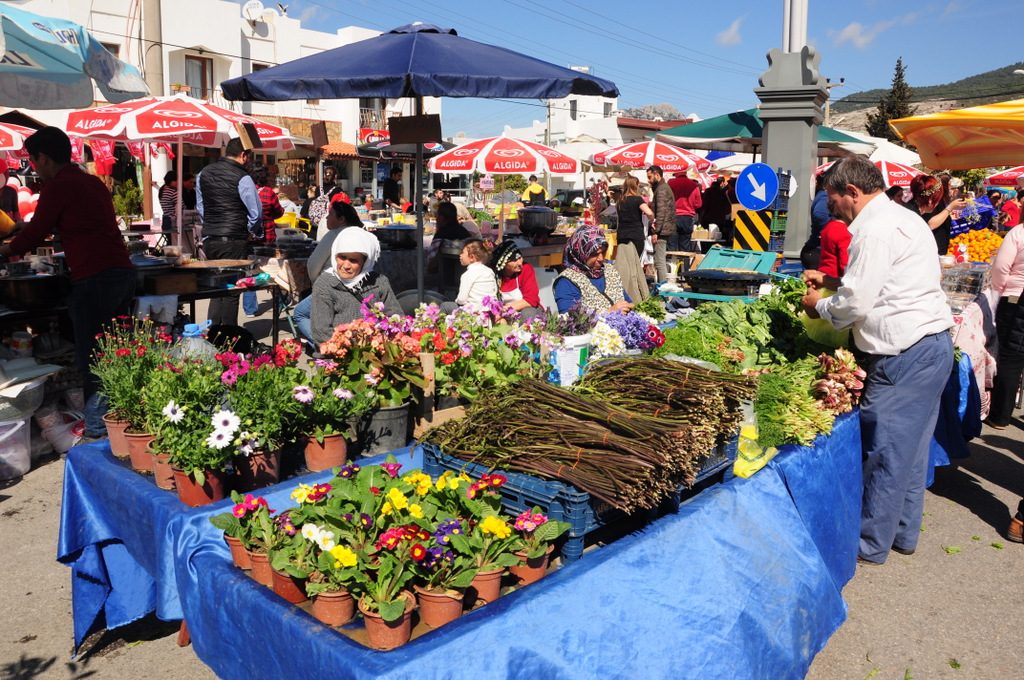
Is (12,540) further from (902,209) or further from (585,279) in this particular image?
(902,209)

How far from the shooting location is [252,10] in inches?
1135

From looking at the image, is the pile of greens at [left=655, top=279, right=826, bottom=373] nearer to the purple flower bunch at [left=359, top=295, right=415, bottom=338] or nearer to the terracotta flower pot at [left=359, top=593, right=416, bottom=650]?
the purple flower bunch at [left=359, top=295, right=415, bottom=338]

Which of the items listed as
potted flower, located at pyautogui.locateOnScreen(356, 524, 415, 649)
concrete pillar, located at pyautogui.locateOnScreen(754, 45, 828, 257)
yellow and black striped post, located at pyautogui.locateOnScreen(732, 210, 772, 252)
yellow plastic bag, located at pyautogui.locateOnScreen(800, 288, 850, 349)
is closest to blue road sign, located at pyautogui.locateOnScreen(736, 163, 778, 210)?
yellow and black striped post, located at pyautogui.locateOnScreen(732, 210, 772, 252)

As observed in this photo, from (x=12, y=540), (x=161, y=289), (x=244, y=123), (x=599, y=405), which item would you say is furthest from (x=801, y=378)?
(x=244, y=123)

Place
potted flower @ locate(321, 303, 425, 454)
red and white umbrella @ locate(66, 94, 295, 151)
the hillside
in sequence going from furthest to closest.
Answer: the hillside → red and white umbrella @ locate(66, 94, 295, 151) → potted flower @ locate(321, 303, 425, 454)

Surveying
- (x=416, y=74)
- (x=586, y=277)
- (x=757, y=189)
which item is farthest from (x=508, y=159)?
(x=416, y=74)

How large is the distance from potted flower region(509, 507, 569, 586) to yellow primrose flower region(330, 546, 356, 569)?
499 mm

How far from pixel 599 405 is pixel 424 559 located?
106 centimetres

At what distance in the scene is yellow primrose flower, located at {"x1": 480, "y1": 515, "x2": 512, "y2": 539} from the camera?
85.6 inches

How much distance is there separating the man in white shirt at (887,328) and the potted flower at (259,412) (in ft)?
8.63

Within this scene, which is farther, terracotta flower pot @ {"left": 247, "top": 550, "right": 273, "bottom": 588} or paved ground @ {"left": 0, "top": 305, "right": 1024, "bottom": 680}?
paved ground @ {"left": 0, "top": 305, "right": 1024, "bottom": 680}

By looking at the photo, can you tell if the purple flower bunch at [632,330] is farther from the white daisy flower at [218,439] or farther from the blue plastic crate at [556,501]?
the white daisy flower at [218,439]

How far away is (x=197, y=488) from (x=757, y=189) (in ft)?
21.0

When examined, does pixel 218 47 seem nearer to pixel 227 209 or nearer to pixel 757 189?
pixel 227 209
